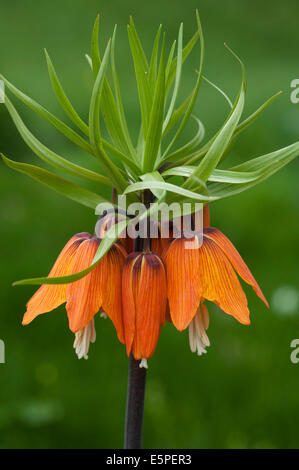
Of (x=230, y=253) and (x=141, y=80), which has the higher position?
(x=141, y=80)

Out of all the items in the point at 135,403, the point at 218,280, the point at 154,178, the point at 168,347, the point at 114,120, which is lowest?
the point at 135,403

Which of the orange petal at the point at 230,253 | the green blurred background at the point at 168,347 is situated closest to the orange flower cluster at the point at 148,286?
the orange petal at the point at 230,253

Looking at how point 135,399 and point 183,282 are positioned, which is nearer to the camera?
point 183,282

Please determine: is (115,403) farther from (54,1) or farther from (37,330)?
(54,1)

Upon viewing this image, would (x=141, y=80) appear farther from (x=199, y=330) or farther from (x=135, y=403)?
(x=135, y=403)

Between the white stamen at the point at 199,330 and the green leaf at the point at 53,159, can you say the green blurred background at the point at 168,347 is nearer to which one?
the white stamen at the point at 199,330

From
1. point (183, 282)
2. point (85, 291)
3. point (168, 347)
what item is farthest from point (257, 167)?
point (168, 347)
